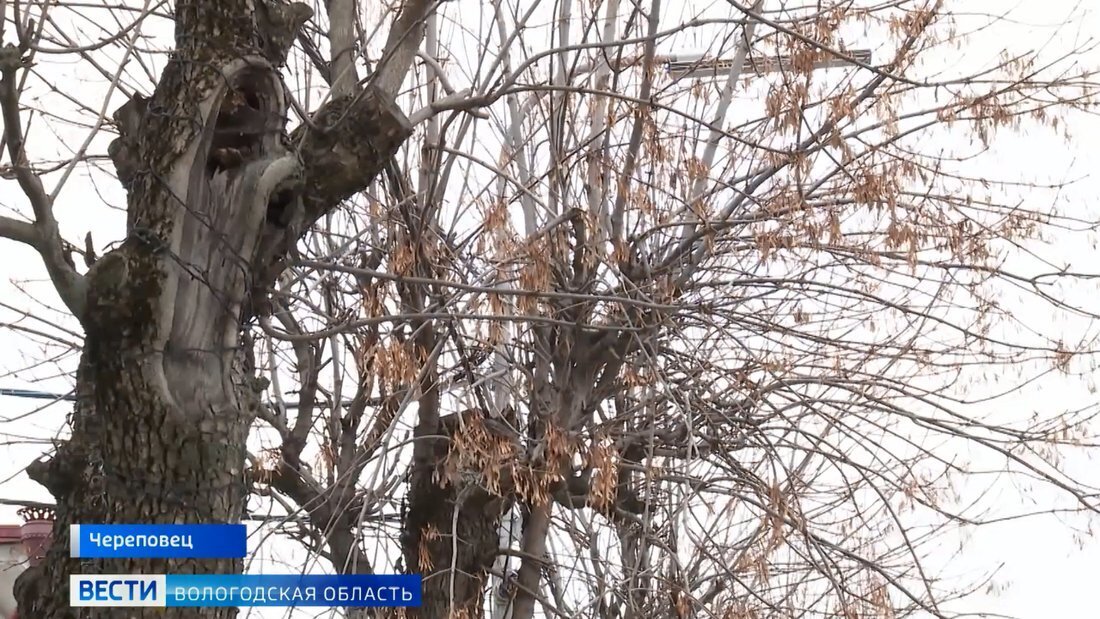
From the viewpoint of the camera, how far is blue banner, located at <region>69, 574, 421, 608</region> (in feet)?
A: 9.86

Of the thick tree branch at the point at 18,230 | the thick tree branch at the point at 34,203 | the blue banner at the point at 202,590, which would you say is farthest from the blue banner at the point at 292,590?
the thick tree branch at the point at 18,230

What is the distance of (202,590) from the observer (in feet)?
10.2

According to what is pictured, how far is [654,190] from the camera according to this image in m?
3.97

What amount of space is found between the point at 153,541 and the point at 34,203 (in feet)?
3.00

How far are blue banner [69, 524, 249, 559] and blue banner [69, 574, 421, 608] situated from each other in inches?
2.2

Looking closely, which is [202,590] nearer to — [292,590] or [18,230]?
[292,590]

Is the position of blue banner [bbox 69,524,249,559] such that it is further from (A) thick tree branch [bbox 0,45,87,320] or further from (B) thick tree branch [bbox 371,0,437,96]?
(B) thick tree branch [bbox 371,0,437,96]

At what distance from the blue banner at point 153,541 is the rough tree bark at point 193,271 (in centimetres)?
2

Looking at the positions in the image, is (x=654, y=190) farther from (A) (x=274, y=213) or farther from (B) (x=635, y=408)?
(A) (x=274, y=213)

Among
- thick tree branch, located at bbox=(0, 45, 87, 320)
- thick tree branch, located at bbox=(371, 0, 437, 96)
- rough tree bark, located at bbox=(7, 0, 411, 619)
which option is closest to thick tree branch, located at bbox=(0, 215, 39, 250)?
thick tree branch, located at bbox=(0, 45, 87, 320)

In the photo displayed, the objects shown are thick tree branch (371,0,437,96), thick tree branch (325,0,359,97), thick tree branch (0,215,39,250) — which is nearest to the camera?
thick tree branch (0,215,39,250)

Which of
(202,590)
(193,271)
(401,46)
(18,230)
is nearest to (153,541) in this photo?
(202,590)

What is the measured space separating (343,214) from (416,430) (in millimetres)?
1326

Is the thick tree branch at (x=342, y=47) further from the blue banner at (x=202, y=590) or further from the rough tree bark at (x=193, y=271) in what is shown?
the blue banner at (x=202, y=590)
